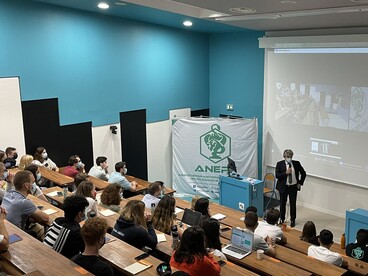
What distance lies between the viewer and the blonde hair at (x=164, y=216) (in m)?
4.21

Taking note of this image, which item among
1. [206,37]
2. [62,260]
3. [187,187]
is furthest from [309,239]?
[206,37]

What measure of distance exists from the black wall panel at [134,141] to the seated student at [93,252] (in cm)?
530

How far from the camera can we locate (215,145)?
8602mm

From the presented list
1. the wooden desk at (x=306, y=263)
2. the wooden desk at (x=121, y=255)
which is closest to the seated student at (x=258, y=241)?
the wooden desk at (x=306, y=263)

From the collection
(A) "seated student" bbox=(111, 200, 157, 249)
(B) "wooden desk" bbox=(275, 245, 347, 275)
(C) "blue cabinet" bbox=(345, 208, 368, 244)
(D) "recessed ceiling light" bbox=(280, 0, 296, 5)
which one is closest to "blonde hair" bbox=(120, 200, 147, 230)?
(A) "seated student" bbox=(111, 200, 157, 249)

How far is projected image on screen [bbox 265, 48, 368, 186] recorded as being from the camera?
24.0 feet

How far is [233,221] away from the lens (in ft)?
16.7

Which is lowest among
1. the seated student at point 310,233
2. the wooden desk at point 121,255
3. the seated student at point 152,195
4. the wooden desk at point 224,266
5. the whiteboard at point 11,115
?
the seated student at point 310,233

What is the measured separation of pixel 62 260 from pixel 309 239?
304 cm

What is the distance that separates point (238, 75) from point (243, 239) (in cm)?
599

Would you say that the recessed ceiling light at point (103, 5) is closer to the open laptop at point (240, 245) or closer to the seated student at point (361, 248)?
the open laptop at point (240, 245)

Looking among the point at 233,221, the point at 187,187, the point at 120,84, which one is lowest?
the point at 187,187

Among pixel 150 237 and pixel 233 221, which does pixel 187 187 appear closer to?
pixel 233 221

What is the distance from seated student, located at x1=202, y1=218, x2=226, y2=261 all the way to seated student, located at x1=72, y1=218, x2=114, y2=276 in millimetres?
1010
